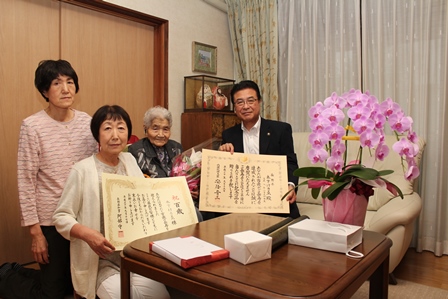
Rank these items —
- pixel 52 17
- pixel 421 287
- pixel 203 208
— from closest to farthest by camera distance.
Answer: pixel 203 208 < pixel 421 287 < pixel 52 17

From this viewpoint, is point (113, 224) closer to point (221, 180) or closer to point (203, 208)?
point (203, 208)

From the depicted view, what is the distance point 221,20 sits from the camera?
369 centimetres

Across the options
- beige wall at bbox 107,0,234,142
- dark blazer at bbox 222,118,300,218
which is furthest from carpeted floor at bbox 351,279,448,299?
beige wall at bbox 107,0,234,142

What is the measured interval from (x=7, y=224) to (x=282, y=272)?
2.05 m

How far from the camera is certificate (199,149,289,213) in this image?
1.65m

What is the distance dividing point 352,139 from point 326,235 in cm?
32

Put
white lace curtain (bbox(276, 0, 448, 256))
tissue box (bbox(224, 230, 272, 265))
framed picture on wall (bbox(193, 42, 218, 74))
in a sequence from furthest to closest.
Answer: framed picture on wall (bbox(193, 42, 218, 74)), white lace curtain (bbox(276, 0, 448, 256)), tissue box (bbox(224, 230, 272, 265))

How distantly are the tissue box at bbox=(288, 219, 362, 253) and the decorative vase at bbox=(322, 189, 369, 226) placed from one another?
0.05 metres

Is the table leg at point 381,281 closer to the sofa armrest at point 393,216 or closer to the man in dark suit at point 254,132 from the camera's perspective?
the sofa armrest at point 393,216

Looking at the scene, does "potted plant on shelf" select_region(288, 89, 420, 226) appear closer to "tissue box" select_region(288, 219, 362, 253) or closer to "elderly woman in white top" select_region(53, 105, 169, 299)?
"tissue box" select_region(288, 219, 362, 253)

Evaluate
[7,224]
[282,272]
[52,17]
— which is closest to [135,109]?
[52,17]

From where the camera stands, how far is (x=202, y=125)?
317 cm

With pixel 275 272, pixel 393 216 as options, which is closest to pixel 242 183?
pixel 275 272

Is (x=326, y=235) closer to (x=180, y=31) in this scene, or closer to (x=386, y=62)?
(x=386, y=62)
